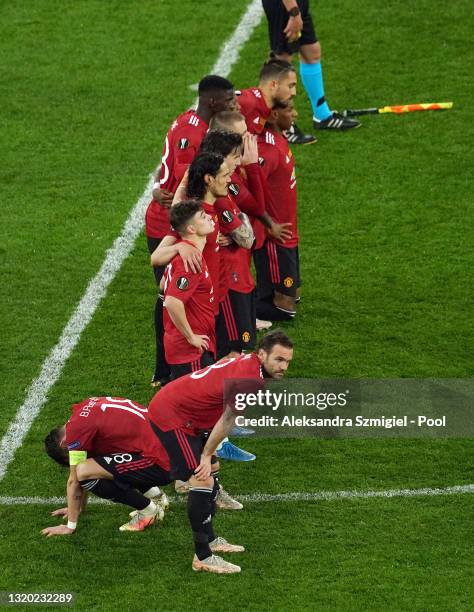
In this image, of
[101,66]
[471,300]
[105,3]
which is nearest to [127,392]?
[471,300]

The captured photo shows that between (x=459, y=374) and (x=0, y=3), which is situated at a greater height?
(x=0, y=3)

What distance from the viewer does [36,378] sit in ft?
32.0

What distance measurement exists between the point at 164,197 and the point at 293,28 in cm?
408

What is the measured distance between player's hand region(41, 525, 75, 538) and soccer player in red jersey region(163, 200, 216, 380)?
3.65 feet

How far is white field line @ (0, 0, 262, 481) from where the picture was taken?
905cm

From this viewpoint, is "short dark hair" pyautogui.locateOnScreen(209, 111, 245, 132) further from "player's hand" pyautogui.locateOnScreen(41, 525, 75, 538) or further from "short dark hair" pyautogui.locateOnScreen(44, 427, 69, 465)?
"player's hand" pyautogui.locateOnScreen(41, 525, 75, 538)

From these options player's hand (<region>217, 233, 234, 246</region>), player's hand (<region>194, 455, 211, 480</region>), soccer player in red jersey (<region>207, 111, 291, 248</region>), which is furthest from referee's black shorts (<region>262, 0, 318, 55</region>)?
player's hand (<region>194, 455, 211, 480</region>)

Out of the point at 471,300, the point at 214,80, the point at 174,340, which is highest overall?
the point at 214,80

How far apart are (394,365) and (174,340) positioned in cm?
208

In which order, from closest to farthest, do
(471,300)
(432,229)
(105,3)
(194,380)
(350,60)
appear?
(194,380)
(471,300)
(432,229)
(350,60)
(105,3)

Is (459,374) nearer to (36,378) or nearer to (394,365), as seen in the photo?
(394,365)

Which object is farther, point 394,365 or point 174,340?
point 394,365

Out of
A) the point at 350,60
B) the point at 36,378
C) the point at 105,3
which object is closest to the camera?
the point at 36,378

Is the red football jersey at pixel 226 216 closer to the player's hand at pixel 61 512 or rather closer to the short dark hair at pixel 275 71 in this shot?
the short dark hair at pixel 275 71
